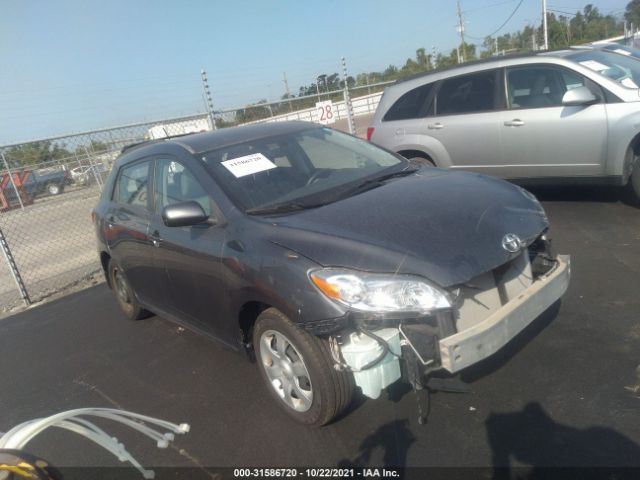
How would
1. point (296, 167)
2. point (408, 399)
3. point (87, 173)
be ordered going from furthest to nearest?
point (87, 173) → point (296, 167) → point (408, 399)

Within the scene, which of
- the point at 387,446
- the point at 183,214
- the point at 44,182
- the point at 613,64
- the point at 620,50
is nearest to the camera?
the point at 387,446

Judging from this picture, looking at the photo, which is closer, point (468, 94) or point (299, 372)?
point (299, 372)

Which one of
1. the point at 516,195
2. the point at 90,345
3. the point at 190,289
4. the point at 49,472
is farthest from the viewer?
the point at 90,345

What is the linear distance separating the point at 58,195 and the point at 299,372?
8641 mm

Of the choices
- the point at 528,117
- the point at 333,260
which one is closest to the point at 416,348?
the point at 333,260

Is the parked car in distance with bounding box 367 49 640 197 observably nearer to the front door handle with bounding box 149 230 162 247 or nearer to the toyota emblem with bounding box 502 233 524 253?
the toyota emblem with bounding box 502 233 524 253

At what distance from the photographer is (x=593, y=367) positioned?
304 cm

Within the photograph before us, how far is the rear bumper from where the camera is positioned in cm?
244

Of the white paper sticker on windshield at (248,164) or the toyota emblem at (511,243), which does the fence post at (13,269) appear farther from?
the toyota emblem at (511,243)

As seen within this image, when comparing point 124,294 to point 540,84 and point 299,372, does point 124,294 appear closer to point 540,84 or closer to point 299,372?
point 299,372

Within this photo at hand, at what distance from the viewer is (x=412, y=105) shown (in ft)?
22.4

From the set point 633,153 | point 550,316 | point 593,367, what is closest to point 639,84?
point 633,153

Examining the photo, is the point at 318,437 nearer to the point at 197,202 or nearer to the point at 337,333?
the point at 337,333

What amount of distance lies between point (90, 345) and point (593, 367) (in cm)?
430
